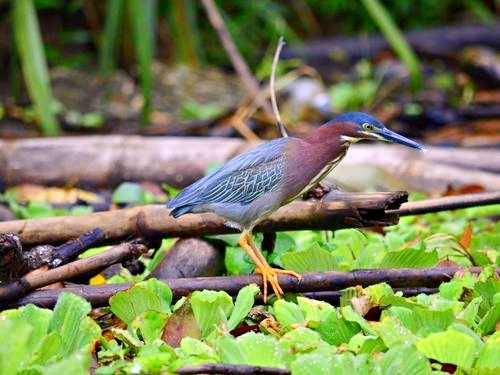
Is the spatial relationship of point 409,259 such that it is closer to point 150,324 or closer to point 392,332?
point 392,332

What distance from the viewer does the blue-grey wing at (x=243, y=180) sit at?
263 cm

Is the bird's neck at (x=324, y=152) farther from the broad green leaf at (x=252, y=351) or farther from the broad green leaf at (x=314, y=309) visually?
the broad green leaf at (x=252, y=351)

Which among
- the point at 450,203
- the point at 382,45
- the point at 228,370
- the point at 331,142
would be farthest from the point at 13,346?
the point at 382,45

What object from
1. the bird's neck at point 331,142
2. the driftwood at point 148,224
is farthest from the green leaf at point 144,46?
the bird's neck at point 331,142

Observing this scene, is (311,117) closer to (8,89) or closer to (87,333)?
(8,89)

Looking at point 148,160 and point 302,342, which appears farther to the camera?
point 148,160

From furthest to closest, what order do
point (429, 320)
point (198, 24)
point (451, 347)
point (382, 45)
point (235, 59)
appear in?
point (198, 24), point (382, 45), point (235, 59), point (429, 320), point (451, 347)

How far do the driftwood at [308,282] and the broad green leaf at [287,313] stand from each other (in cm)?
19

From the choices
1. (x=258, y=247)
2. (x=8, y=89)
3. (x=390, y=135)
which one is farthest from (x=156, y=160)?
(x=8, y=89)

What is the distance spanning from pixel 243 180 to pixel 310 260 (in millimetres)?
276

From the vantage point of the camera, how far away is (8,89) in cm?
769

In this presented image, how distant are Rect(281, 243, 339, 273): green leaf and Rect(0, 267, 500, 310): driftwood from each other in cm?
9

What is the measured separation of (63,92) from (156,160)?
275 centimetres

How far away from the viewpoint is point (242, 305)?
2.30 meters
